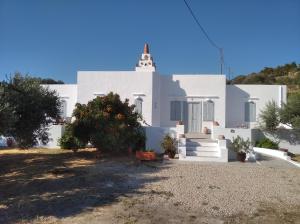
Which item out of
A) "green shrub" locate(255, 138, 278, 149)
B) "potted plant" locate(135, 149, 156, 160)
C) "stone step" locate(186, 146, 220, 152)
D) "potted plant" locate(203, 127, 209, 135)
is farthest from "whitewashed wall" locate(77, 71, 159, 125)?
"green shrub" locate(255, 138, 278, 149)

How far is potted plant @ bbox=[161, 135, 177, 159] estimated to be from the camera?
54.5 ft

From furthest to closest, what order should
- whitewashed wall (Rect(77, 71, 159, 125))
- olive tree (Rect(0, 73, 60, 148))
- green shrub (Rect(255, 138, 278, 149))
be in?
1. whitewashed wall (Rect(77, 71, 159, 125))
2. green shrub (Rect(255, 138, 278, 149))
3. olive tree (Rect(0, 73, 60, 148))

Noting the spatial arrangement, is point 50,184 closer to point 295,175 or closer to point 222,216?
point 222,216

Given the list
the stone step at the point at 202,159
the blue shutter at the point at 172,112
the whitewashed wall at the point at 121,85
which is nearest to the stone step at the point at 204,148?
the stone step at the point at 202,159

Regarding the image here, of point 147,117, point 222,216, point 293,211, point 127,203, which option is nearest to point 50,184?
point 127,203

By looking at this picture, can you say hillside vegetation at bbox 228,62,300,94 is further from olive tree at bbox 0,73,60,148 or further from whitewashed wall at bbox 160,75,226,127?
olive tree at bbox 0,73,60,148

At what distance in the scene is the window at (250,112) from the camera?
946 inches

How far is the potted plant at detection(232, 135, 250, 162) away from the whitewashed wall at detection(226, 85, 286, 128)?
7.29 m

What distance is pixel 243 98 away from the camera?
24188mm

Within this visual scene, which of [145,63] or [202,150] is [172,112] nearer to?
[145,63]

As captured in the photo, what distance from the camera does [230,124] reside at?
24031 mm

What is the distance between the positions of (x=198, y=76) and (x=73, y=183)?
14482 mm

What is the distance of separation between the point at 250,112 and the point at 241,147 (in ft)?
26.5

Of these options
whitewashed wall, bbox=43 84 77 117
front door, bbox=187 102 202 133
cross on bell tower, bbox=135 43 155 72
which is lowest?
front door, bbox=187 102 202 133
